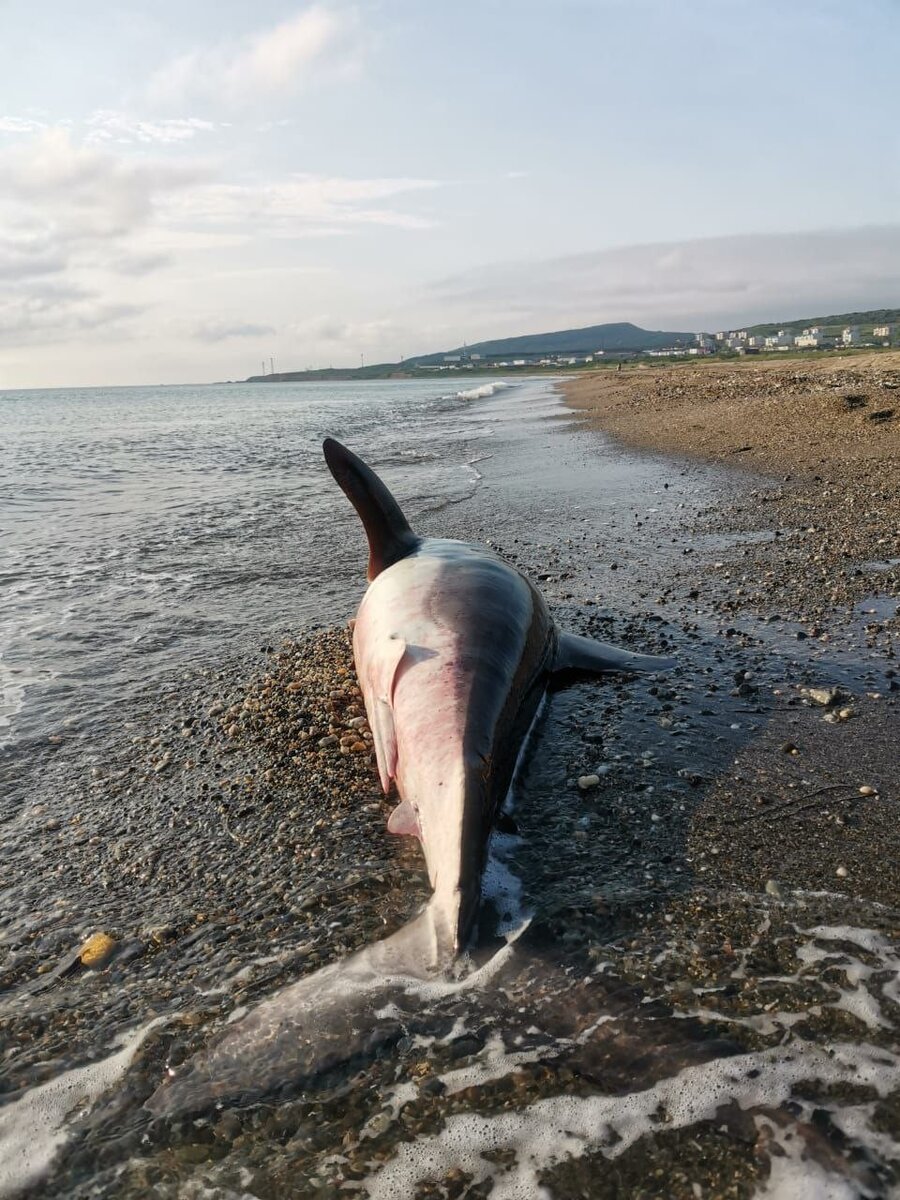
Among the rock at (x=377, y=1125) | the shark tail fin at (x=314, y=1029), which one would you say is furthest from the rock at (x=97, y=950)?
the rock at (x=377, y=1125)

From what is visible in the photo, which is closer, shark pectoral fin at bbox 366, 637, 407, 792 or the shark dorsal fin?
shark pectoral fin at bbox 366, 637, 407, 792

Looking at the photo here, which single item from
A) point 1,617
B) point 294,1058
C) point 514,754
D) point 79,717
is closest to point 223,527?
point 1,617

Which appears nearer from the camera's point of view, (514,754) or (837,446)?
(514,754)

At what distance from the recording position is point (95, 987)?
299cm

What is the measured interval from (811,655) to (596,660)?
1.55 m

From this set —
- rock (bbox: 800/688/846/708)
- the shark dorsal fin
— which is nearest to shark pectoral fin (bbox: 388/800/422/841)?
the shark dorsal fin

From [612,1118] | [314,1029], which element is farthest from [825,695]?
[314,1029]

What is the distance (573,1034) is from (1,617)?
7.65 m

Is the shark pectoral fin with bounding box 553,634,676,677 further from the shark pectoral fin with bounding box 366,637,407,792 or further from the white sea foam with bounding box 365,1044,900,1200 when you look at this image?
the white sea foam with bounding box 365,1044,900,1200

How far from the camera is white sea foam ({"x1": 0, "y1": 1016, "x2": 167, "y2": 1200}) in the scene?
2.30 m

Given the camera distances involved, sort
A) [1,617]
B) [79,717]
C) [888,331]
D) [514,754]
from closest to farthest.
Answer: [514,754] → [79,717] → [1,617] → [888,331]

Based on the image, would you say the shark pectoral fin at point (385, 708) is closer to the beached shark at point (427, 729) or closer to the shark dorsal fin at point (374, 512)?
the beached shark at point (427, 729)

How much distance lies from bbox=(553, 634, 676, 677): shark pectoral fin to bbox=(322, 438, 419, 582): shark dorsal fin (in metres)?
1.35

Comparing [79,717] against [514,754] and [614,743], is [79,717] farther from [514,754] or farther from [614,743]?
[614,743]
